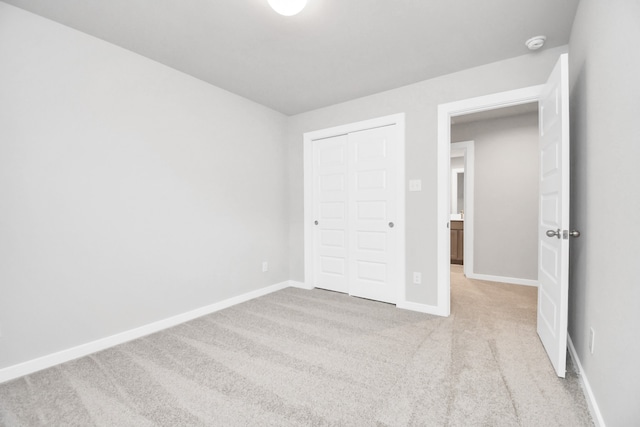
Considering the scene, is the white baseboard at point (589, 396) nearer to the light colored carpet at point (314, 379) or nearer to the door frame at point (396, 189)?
the light colored carpet at point (314, 379)

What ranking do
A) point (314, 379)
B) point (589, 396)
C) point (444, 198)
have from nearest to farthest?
1. point (589, 396)
2. point (314, 379)
3. point (444, 198)

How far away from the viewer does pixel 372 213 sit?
336cm

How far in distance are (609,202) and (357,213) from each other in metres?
2.33

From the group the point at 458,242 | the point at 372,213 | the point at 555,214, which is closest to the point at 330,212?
the point at 372,213

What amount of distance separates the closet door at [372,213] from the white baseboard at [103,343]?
1.48 m

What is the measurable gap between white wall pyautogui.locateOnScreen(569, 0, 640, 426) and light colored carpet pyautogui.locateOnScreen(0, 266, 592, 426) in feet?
1.30

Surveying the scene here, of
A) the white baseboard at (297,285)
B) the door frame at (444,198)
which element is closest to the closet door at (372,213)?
the door frame at (444,198)

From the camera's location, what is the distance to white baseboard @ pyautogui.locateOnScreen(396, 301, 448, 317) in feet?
9.46

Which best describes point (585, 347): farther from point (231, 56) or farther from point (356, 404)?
point (231, 56)

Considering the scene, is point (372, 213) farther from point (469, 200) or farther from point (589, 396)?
point (589, 396)

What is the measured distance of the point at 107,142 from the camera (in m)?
2.26

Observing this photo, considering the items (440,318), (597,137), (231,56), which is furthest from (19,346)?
A: (597,137)

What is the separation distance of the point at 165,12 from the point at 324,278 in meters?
3.18

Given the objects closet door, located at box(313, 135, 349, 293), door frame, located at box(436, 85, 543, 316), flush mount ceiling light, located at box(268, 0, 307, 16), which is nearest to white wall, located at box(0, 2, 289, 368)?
closet door, located at box(313, 135, 349, 293)
